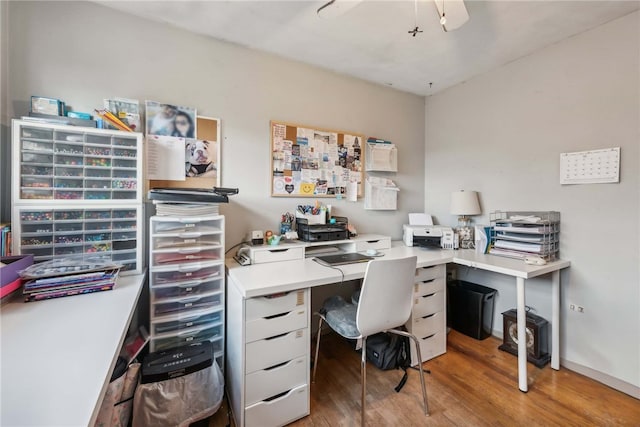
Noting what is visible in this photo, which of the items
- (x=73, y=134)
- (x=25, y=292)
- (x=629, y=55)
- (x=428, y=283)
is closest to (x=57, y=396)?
(x=25, y=292)

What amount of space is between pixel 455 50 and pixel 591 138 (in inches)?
45.8

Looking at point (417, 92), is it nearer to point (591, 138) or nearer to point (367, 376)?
point (591, 138)

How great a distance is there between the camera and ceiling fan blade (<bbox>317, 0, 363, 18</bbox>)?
4.22 feet

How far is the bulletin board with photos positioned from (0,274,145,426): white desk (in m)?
1.39

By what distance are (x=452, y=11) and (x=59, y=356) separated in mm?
2128

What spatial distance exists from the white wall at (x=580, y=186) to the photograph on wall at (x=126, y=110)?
2843mm

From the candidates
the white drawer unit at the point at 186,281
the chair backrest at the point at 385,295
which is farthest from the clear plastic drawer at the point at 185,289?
the chair backrest at the point at 385,295

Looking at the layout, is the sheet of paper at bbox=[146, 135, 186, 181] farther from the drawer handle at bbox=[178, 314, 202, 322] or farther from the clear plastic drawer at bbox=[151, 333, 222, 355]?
the clear plastic drawer at bbox=[151, 333, 222, 355]

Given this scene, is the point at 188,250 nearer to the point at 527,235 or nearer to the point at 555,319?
the point at 527,235

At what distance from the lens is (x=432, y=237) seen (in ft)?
7.89

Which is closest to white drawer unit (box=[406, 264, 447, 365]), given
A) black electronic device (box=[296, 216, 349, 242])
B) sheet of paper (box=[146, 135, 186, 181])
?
black electronic device (box=[296, 216, 349, 242])

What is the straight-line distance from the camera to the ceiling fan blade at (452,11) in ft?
4.19

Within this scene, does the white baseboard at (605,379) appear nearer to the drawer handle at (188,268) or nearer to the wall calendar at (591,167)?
the wall calendar at (591,167)

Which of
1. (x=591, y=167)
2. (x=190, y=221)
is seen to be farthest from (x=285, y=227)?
(x=591, y=167)
